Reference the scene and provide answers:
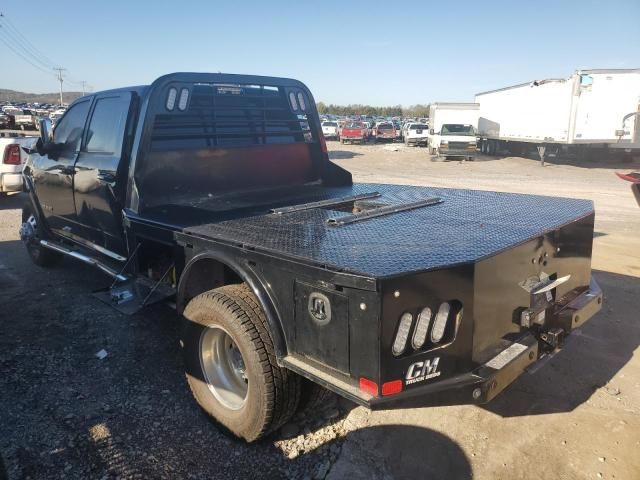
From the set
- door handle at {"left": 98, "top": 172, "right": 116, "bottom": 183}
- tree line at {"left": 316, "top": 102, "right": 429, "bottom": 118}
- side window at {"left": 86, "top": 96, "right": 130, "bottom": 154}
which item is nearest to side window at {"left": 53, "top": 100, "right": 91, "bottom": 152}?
side window at {"left": 86, "top": 96, "right": 130, "bottom": 154}

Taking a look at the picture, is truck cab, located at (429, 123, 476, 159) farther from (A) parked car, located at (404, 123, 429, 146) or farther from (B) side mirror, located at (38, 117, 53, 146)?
(B) side mirror, located at (38, 117, 53, 146)

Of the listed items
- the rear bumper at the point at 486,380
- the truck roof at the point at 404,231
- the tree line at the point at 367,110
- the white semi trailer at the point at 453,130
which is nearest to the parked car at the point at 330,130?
the white semi trailer at the point at 453,130

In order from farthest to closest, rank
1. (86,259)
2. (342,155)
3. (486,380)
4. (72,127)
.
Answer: (342,155), (72,127), (86,259), (486,380)

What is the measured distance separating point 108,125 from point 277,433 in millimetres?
3138

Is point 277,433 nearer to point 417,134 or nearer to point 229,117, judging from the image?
point 229,117

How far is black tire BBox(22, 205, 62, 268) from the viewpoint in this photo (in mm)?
6277

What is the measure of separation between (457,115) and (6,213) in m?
25.7

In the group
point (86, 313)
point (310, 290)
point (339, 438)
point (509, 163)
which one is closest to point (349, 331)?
point (310, 290)

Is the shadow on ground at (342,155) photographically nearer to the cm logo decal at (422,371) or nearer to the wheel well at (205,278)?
the wheel well at (205,278)

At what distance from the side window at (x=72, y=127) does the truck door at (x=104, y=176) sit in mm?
218

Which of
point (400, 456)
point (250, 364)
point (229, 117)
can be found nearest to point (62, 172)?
point (229, 117)

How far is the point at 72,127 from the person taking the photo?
5.43 m

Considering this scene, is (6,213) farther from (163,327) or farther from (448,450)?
(448,450)

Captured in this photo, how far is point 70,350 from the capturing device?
4324mm
